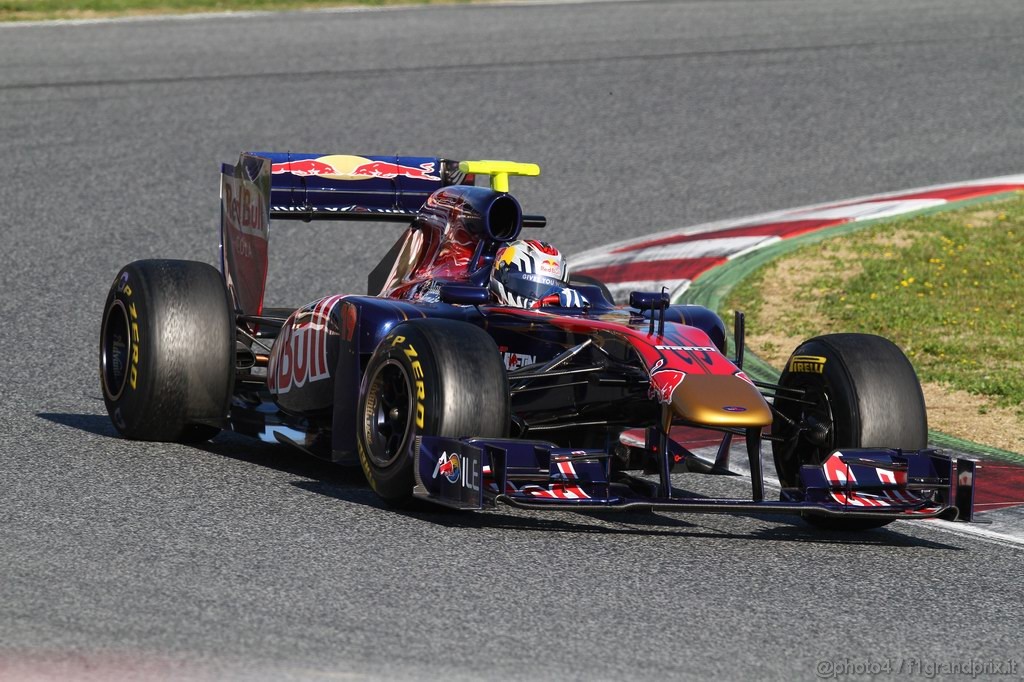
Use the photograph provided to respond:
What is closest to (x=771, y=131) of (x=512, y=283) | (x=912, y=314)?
(x=912, y=314)

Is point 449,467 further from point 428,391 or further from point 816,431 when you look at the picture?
point 816,431

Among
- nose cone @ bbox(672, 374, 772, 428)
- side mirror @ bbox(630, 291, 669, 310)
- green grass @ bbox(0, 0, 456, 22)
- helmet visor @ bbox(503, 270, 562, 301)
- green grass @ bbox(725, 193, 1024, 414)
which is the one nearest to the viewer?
nose cone @ bbox(672, 374, 772, 428)

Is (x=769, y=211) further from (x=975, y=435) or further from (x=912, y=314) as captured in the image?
(x=975, y=435)

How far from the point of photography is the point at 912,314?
11.7 meters

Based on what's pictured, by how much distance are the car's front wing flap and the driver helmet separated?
114 centimetres

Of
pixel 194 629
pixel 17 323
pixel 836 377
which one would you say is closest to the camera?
pixel 194 629

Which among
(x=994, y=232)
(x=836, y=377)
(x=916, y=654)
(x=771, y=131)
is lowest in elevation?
(x=916, y=654)

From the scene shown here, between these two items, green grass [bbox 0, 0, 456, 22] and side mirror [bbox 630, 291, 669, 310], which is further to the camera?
green grass [bbox 0, 0, 456, 22]

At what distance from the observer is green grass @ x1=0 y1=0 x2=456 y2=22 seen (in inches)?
907

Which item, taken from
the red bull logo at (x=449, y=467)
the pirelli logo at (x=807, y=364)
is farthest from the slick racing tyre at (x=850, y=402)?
the red bull logo at (x=449, y=467)

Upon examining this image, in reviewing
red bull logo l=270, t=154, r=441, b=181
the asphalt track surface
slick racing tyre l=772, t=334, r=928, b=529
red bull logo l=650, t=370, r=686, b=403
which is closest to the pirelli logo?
slick racing tyre l=772, t=334, r=928, b=529

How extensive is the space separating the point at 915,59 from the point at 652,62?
3.28m

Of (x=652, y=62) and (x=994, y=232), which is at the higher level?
(x=652, y=62)

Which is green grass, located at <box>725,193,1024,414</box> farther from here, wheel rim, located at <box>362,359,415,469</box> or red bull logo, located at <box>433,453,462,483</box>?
red bull logo, located at <box>433,453,462,483</box>
